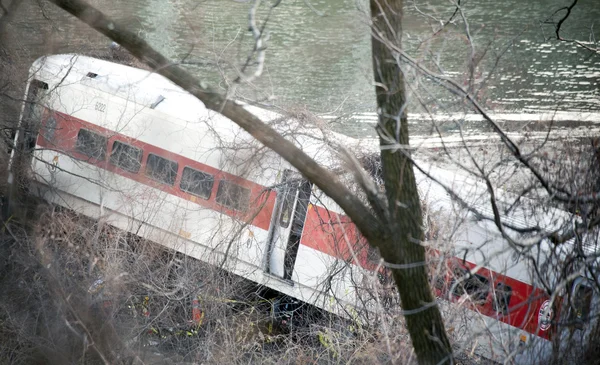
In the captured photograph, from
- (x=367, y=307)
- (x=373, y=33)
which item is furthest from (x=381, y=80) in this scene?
(x=367, y=307)

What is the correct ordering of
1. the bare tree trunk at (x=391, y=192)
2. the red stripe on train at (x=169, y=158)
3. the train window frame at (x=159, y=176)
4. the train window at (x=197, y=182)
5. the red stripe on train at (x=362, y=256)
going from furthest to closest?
the train window frame at (x=159, y=176)
the train window at (x=197, y=182)
the red stripe on train at (x=169, y=158)
the red stripe on train at (x=362, y=256)
the bare tree trunk at (x=391, y=192)

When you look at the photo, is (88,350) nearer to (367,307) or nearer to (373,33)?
(367,307)

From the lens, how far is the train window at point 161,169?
483 inches

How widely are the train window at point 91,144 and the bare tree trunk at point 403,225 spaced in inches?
291

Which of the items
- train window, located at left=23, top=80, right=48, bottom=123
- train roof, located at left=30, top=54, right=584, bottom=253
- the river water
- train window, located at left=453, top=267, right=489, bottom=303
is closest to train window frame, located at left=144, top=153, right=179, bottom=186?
train roof, located at left=30, top=54, right=584, bottom=253

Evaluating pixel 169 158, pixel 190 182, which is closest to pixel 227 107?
pixel 190 182

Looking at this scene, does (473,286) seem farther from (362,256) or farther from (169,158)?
(169,158)

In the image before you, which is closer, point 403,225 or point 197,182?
point 403,225

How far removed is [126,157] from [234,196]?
236 cm

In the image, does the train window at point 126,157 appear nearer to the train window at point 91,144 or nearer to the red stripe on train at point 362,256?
the train window at point 91,144

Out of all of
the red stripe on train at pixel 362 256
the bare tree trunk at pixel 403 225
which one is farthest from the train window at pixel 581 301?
the bare tree trunk at pixel 403 225

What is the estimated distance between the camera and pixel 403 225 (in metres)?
6.45

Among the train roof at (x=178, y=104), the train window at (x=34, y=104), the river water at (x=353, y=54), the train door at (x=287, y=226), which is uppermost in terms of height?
the river water at (x=353, y=54)

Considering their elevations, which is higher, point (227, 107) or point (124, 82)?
point (227, 107)
